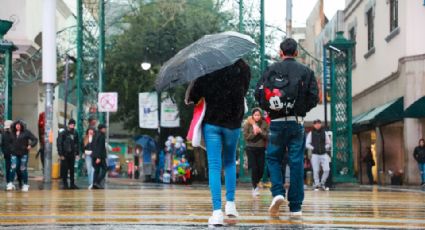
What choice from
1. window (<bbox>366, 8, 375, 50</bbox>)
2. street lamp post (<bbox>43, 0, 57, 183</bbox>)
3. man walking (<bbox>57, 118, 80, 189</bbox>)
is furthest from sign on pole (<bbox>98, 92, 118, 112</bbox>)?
window (<bbox>366, 8, 375, 50</bbox>)

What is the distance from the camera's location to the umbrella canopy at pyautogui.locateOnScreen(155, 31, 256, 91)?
9.59 m

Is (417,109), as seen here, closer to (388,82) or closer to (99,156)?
(388,82)

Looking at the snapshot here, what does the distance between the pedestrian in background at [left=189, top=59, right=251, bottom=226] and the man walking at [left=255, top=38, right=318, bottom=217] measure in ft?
1.53

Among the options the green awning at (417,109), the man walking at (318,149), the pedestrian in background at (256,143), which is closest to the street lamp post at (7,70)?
the man walking at (318,149)

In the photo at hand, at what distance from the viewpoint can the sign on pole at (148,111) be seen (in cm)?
3334

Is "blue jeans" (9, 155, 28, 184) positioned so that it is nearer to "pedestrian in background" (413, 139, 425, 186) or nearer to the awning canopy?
"pedestrian in background" (413, 139, 425, 186)

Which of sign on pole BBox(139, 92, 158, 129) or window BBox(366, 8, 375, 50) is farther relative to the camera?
window BBox(366, 8, 375, 50)

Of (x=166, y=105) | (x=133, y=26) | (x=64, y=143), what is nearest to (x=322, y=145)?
(x=64, y=143)

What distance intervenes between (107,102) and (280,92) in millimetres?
18114

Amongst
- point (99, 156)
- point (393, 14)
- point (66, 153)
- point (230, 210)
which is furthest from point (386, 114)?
point (230, 210)

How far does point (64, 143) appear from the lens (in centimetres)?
2298

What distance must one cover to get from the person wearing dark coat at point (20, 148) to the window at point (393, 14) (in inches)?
657

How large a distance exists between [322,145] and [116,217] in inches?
511

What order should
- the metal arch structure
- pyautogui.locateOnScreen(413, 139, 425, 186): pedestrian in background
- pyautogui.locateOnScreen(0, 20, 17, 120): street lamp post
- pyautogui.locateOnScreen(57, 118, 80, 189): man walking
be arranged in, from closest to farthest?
pyautogui.locateOnScreen(57, 118, 80, 189): man walking < pyautogui.locateOnScreen(0, 20, 17, 120): street lamp post < the metal arch structure < pyautogui.locateOnScreen(413, 139, 425, 186): pedestrian in background
